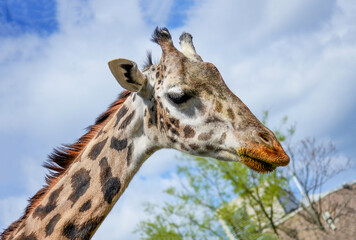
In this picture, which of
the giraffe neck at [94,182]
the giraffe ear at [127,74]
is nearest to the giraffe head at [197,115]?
the giraffe ear at [127,74]

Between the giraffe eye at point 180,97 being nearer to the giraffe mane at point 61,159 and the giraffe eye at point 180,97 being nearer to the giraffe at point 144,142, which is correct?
the giraffe at point 144,142

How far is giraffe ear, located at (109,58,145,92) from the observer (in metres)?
3.35

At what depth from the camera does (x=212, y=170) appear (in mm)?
18938

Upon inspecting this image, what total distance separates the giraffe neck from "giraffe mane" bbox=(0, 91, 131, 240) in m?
0.11

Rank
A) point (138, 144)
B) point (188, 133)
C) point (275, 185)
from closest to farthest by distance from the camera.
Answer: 1. point (188, 133)
2. point (138, 144)
3. point (275, 185)

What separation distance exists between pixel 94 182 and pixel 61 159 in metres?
0.73

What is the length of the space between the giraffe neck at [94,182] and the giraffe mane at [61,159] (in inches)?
4.5

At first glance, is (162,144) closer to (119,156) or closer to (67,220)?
(119,156)

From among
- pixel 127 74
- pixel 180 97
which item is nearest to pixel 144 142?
pixel 180 97

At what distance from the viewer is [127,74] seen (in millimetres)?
3457

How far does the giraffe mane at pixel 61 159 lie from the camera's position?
3572 millimetres

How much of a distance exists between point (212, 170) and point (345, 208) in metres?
12.2

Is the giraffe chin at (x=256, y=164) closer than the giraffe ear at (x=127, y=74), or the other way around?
the giraffe chin at (x=256, y=164)

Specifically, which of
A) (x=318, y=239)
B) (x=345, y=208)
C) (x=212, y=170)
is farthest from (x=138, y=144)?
(x=345, y=208)
